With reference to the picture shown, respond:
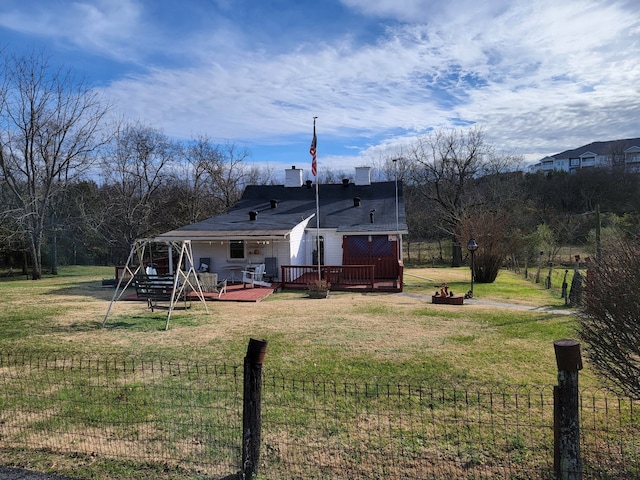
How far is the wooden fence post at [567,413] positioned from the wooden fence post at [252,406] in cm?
229

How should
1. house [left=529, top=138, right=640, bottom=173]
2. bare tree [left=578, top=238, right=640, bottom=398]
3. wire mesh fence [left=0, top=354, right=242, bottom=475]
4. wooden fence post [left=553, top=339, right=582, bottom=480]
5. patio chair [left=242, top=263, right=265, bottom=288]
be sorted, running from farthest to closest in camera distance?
house [left=529, top=138, right=640, bottom=173], patio chair [left=242, top=263, right=265, bottom=288], wire mesh fence [left=0, top=354, right=242, bottom=475], bare tree [left=578, top=238, right=640, bottom=398], wooden fence post [left=553, top=339, right=582, bottom=480]

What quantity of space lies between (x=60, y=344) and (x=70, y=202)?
77.7 feet

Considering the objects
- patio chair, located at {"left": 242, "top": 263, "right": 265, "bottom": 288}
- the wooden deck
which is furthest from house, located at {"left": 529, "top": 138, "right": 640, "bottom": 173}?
the wooden deck

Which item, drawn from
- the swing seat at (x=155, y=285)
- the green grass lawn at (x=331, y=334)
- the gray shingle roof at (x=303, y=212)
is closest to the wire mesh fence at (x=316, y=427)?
the green grass lawn at (x=331, y=334)

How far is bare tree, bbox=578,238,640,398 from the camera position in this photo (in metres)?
4.19

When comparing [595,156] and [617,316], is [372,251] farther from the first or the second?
[595,156]

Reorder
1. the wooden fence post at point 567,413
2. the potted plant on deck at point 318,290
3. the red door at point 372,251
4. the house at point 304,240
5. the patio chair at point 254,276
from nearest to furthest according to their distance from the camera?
the wooden fence post at point 567,413 < the potted plant on deck at point 318,290 < the patio chair at point 254,276 < the house at point 304,240 < the red door at point 372,251

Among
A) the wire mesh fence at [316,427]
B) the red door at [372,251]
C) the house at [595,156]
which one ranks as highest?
the house at [595,156]

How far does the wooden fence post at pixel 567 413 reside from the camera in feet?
10.5

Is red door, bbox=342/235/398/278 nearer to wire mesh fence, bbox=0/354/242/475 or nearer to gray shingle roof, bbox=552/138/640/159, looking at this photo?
wire mesh fence, bbox=0/354/242/475

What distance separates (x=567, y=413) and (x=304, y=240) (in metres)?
19.1

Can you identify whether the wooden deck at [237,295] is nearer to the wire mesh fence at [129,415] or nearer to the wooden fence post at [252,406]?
the wire mesh fence at [129,415]

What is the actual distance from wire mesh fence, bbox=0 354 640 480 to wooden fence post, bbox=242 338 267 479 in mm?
211

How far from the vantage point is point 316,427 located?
15.8 feet
